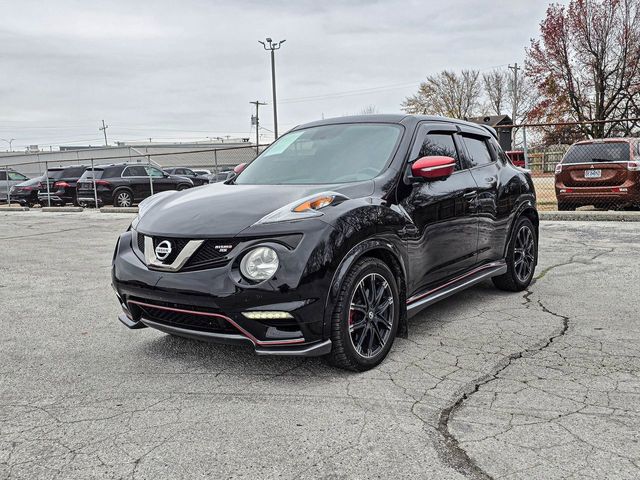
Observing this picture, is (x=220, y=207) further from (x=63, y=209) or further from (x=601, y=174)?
(x=63, y=209)

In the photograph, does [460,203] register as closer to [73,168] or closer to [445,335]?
[445,335]

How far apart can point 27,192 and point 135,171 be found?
5886mm

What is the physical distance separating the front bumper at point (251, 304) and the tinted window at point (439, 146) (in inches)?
59.9

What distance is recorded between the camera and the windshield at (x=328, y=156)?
13.5 feet

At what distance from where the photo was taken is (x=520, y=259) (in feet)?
18.7

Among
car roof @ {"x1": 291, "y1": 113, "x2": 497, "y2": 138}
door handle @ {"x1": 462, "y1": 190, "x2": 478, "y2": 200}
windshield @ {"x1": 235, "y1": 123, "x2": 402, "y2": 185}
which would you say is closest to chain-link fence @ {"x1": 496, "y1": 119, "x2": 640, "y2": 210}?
car roof @ {"x1": 291, "y1": 113, "x2": 497, "y2": 138}

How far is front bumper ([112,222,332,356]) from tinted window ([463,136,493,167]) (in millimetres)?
2351

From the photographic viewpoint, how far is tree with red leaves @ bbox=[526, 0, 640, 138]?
90.6ft

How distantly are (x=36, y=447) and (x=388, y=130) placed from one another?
10.3ft

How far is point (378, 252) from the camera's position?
12.2 ft

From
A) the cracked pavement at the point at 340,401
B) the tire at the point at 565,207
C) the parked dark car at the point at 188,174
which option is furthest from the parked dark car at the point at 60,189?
the cracked pavement at the point at 340,401

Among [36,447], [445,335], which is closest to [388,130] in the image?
[445,335]

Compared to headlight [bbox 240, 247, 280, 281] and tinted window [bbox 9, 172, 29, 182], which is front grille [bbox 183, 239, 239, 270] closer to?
headlight [bbox 240, 247, 280, 281]

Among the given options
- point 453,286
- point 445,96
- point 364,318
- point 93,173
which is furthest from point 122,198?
point 445,96
